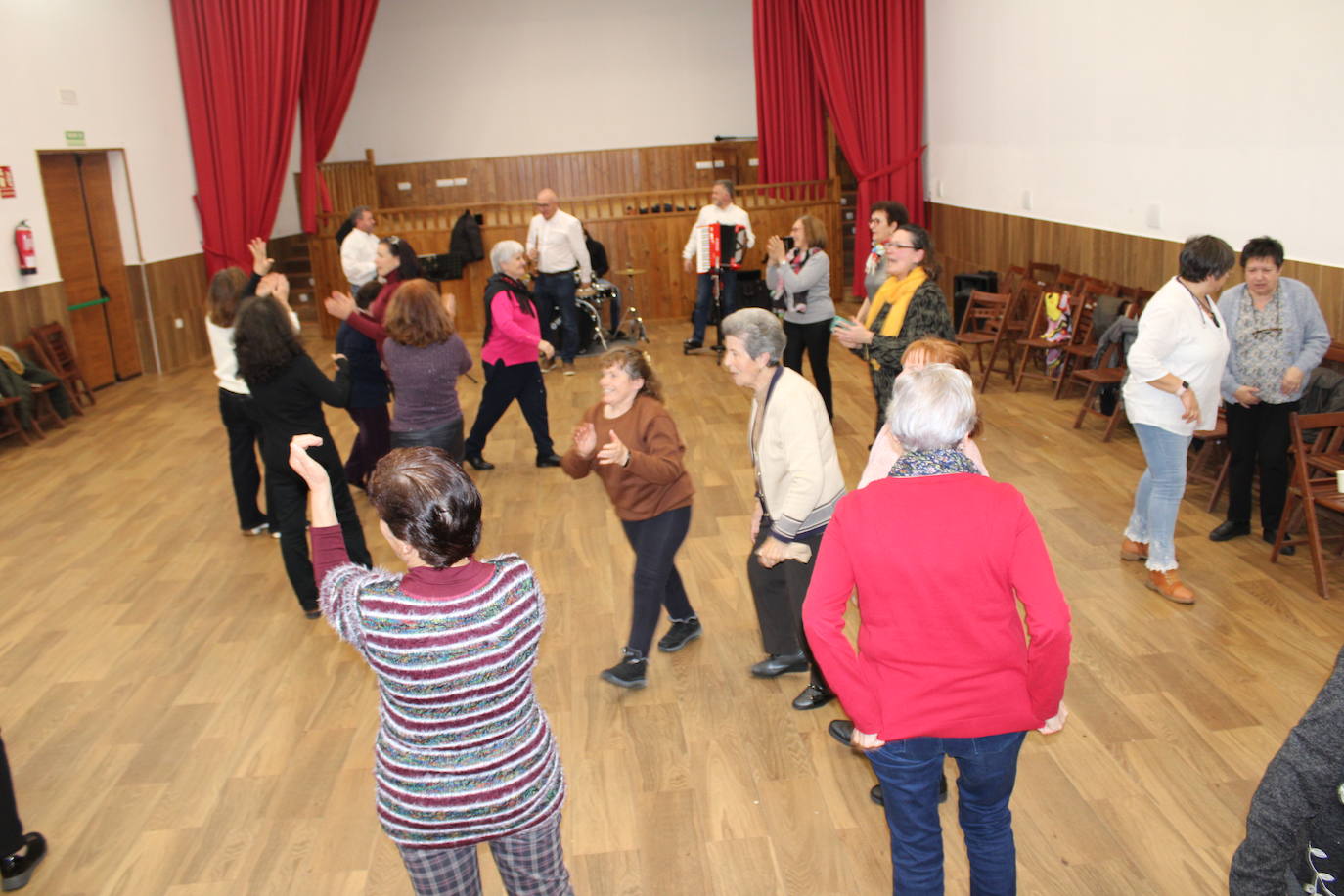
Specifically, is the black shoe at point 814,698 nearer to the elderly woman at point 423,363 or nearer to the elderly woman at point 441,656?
the elderly woman at point 441,656

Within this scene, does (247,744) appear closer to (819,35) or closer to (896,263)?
(896,263)

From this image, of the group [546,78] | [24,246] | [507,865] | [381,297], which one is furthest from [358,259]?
[507,865]

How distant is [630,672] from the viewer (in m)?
4.11

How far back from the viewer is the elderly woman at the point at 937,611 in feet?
6.68

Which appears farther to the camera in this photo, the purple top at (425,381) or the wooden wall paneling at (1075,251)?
the wooden wall paneling at (1075,251)

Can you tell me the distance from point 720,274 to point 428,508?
8.59m

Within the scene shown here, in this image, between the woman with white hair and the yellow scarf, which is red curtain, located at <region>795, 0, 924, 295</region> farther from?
the yellow scarf

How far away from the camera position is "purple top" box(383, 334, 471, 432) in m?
5.03

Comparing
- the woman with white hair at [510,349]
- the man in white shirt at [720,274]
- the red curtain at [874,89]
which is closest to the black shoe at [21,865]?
the woman with white hair at [510,349]

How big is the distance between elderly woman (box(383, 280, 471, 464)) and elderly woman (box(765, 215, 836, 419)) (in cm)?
255

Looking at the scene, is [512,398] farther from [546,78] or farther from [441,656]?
[546,78]

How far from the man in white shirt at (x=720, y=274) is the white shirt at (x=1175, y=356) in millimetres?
6022

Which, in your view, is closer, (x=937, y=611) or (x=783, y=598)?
(x=937, y=611)

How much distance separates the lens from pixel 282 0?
11.4m
